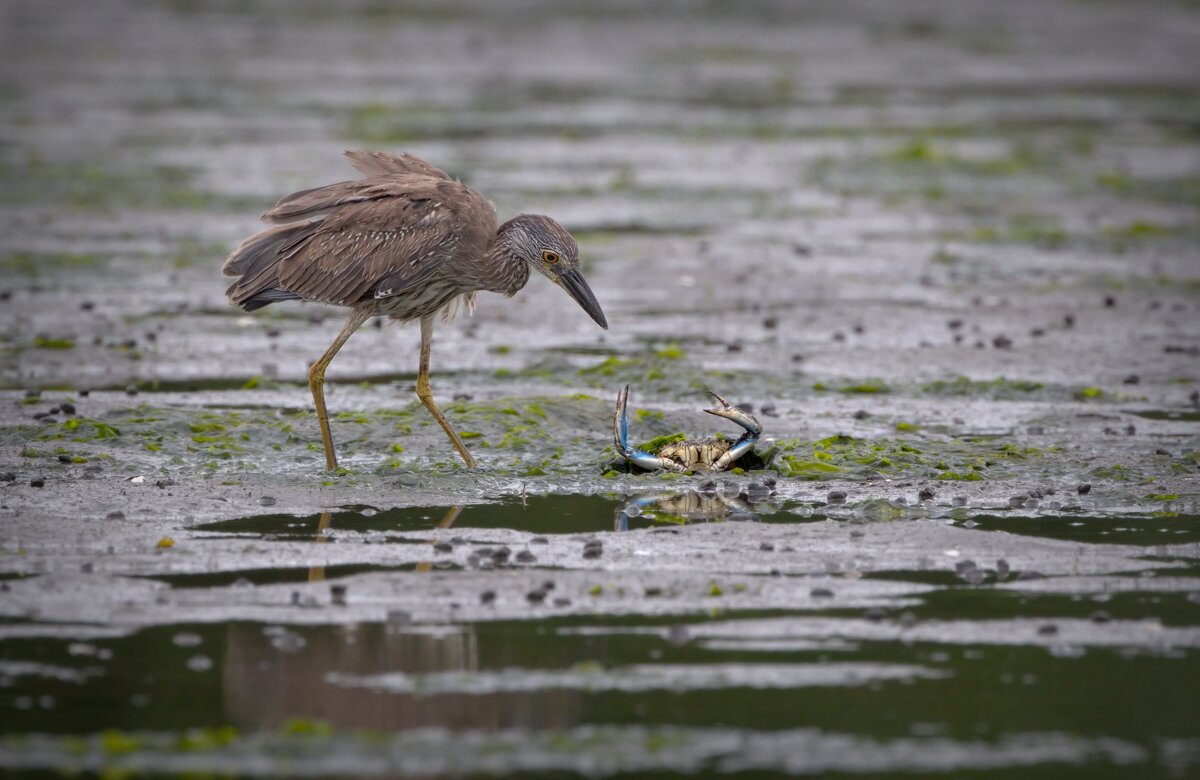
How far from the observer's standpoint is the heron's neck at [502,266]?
34.4 ft

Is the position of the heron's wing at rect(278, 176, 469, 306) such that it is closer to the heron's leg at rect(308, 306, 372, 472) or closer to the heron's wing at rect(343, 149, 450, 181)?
the heron's leg at rect(308, 306, 372, 472)

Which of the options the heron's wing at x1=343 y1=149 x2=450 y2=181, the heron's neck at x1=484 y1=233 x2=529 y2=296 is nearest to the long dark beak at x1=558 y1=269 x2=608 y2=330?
the heron's neck at x1=484 y1=233 x2=529 y2=296

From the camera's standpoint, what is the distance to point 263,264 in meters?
10.7

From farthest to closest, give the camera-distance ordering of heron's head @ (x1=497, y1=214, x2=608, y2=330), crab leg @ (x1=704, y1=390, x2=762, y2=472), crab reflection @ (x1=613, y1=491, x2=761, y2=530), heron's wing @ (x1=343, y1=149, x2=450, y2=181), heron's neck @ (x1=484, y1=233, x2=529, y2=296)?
heron's wing @ (x1=343, y1=149, x2=450, y2=181), heron's neck @ (x1=484, y1=233, x2=529, y2=296), heron's head @ (x1=497, y1=214, x2=608, y2=330), crab leg @ (x1=704, y1=390, x2=762, y2=472), crab reflection @ (x1=613, y1=491, x2=761, y2=530)

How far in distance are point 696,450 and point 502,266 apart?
1.66 m

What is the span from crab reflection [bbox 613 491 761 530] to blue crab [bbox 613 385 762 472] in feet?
1.27

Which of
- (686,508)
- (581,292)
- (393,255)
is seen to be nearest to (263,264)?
(393,255)

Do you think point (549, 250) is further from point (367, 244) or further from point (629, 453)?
point (629, 453)

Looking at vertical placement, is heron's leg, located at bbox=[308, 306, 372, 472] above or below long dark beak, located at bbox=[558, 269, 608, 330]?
below

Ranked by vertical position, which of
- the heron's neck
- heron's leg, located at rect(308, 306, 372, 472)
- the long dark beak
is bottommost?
heron's leg, located at rect(308, 306, 372, 472)

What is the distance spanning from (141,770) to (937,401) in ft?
25.2

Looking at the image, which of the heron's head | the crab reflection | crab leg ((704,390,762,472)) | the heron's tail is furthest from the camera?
the heron's tail

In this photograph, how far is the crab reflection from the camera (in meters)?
9.31

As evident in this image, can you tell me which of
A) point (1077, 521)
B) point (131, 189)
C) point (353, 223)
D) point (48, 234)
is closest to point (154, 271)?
point (48, 234)
